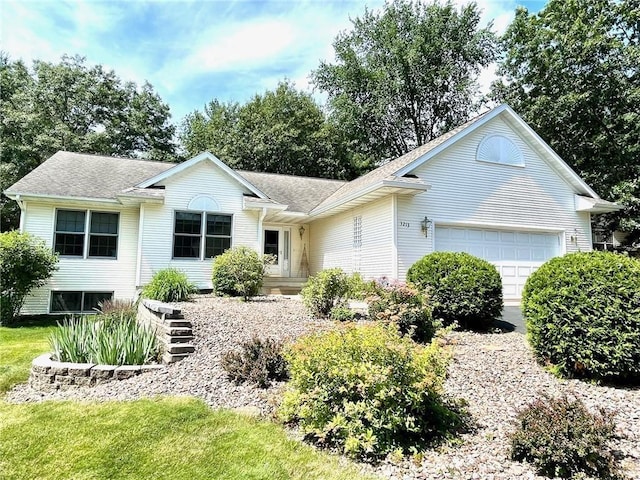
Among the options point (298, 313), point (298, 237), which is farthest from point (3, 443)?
point (298, 237)

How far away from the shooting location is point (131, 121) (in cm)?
2723

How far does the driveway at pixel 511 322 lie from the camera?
834 centimetres

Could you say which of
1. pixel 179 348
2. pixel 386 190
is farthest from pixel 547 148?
pixel 179 348

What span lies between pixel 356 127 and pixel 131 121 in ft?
51.2

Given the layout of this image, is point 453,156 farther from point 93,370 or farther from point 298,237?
point 93,370

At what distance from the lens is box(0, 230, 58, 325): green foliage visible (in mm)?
9812

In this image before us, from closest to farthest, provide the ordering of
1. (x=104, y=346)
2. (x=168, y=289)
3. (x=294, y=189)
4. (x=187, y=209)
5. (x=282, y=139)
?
(x=104, y=346) → (x=168, y=289) → (x=187, y=209) → (x=294, y=189) → (x=282, y=139)

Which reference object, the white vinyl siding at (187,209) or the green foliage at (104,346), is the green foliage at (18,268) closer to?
the white vinyl siding at (187,209)

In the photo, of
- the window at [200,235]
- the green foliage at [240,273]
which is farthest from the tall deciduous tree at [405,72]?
the green foliage at [240,273]

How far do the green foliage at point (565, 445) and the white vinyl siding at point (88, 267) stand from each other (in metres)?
11.8

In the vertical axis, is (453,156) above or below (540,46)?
below

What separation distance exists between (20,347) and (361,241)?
8.75 metres

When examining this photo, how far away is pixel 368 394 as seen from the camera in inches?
133

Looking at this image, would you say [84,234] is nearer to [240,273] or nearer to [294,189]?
[240,273]
